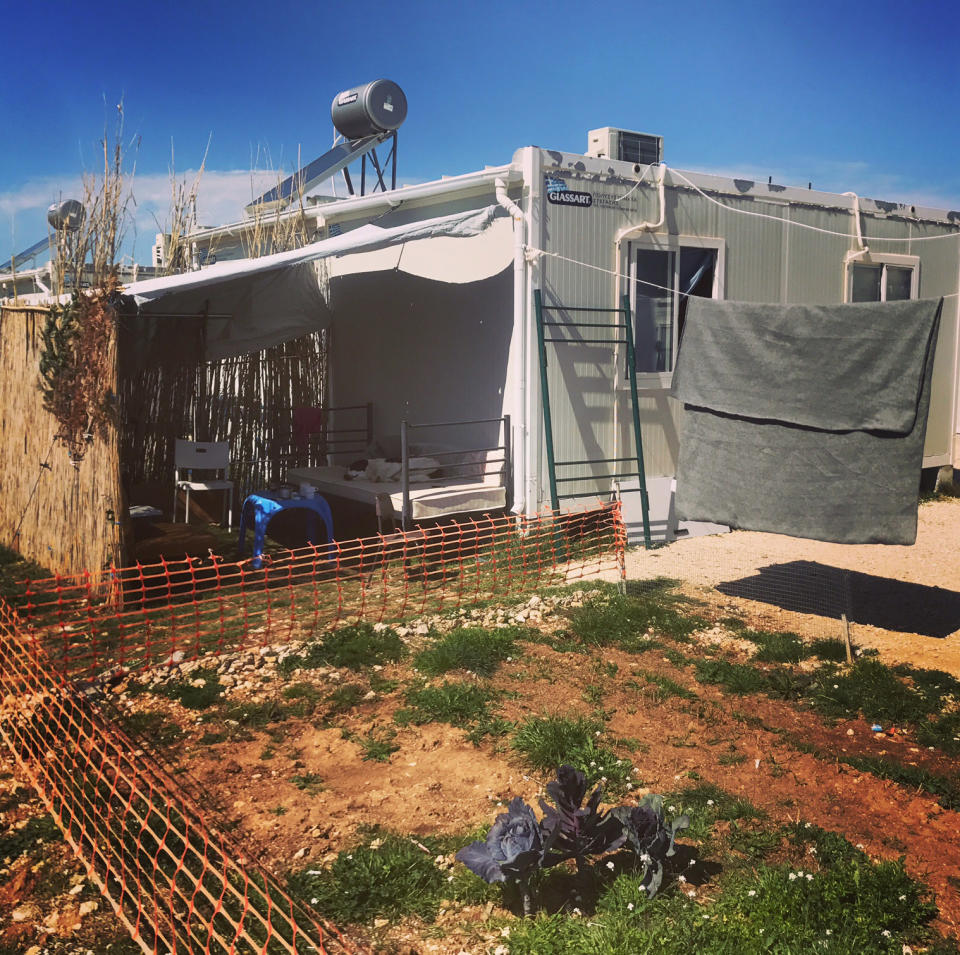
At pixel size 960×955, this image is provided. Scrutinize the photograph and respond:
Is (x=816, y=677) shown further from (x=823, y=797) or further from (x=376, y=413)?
(x=376, y=413)

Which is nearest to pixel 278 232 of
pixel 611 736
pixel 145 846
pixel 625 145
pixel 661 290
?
pixel 625 145

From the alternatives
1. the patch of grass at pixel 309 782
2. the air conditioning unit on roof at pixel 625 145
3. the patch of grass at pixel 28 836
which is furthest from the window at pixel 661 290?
the patch of grass at pixel 28 836

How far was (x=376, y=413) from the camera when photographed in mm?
12219

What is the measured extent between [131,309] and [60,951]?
5216 millimetres

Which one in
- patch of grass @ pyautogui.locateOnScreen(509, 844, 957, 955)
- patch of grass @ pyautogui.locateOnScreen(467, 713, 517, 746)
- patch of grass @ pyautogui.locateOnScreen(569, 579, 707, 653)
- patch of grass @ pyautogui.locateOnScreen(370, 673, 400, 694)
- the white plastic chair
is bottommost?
patch of grass @ pyautogui.locateOnScreen(509, 844, 957, 955)

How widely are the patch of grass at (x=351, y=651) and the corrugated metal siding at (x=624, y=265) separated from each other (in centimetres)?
319

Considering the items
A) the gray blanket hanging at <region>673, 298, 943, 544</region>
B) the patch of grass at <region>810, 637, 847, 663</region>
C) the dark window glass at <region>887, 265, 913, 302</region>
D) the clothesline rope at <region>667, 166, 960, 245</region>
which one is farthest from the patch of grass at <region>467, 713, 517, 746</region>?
the dark window glass at <region>887, 265, 913, 302</region>

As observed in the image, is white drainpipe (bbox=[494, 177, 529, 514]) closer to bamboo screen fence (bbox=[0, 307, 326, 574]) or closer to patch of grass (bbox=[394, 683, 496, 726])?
bamboo screen fence (bbox=[0, 307, 326, 574])

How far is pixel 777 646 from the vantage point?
6.59 metres

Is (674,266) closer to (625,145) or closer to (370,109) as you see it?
(625,145)

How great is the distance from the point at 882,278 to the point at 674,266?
3.66m

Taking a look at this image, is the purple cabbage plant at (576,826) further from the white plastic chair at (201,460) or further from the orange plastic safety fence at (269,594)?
the white plastic chair at (201,460)

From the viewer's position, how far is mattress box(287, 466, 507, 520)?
905 cm

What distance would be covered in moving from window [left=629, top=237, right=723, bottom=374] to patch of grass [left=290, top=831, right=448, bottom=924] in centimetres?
693
